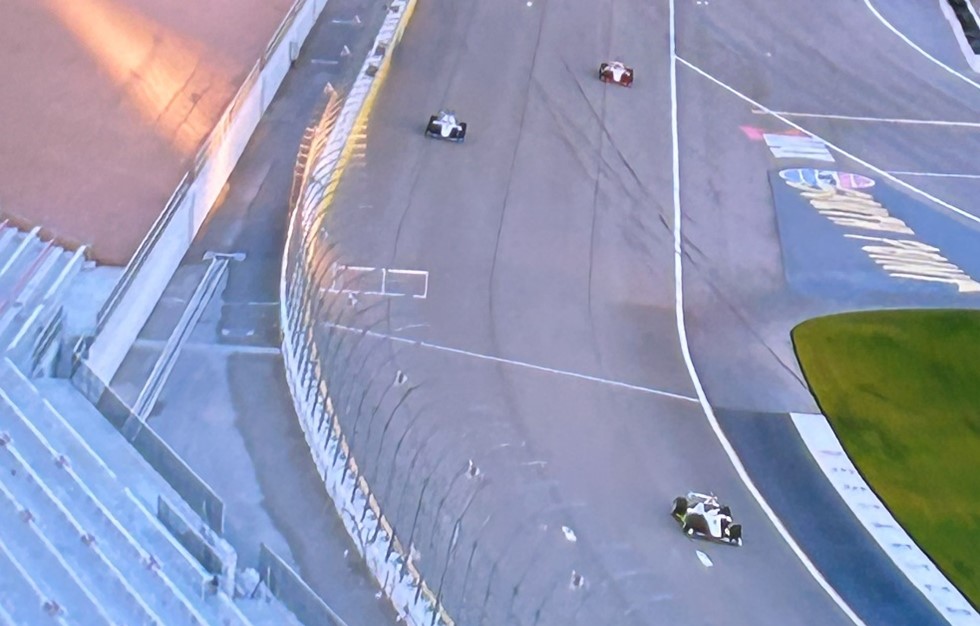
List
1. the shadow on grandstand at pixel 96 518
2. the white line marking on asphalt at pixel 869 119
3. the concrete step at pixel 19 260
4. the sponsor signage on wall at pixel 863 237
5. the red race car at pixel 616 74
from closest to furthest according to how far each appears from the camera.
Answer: the shadow on grandstand at pixel 96 518 < the concrete step at pixel 19 260 < the sponsor signage on wall at pixel 863 237 < the red race car at pixel 616 74 < the white line marking on asphalt at pixel 869 119

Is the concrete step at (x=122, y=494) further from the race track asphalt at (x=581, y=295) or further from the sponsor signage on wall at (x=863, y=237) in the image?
the sponsor signage on wall at (x=863, y=237)


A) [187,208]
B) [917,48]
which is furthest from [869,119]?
[187,208]

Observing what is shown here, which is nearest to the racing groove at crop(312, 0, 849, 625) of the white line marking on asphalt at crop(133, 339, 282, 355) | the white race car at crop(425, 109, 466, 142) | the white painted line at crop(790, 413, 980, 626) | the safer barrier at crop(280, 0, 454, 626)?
the safer barrier at crop(280, 0, 454, 626)

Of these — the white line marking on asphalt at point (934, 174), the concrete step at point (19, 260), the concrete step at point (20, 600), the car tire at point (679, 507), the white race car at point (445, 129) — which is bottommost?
the concrete step at point (20, 600)

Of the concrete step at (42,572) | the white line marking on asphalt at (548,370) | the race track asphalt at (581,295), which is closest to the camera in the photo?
the concrete step at (42,572)

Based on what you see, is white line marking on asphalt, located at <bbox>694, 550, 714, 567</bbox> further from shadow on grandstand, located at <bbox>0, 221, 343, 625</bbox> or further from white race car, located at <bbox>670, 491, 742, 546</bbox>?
shadow on grandstand, located at <bbox>0, 221, 343, 625</bbox>

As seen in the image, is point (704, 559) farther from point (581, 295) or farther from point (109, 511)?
point (109, 511)

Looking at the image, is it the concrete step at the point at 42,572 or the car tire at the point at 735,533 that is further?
the car tire at the point at 735,533

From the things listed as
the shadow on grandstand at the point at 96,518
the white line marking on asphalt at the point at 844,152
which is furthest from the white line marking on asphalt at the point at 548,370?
the white line marking on asphalt at the point at 844,152

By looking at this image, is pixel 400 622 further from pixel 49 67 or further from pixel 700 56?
pixel 700 56
